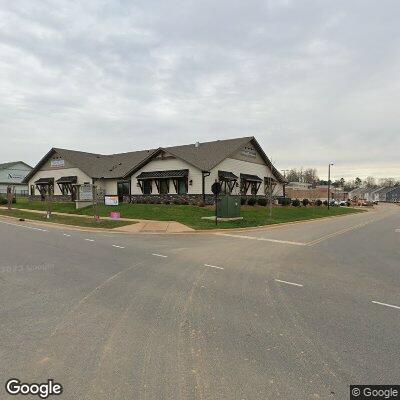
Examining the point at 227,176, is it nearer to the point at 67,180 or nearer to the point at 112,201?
the point at 112,201

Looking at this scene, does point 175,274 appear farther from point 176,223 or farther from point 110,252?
point 176,223

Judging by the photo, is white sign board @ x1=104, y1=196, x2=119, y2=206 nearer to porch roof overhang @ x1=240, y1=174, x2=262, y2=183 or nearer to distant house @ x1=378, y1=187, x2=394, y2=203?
porch roof overhang @ x1=240, y1=174, x2=262, y2=183

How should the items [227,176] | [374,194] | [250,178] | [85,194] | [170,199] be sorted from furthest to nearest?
[374,194], [250,178], [170,199], [85,194], [227,176]

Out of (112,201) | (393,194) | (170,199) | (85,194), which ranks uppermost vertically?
(85,194)

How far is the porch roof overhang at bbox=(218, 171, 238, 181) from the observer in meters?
32.7

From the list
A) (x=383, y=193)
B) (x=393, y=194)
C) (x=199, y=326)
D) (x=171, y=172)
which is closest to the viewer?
(x=199, y=326)

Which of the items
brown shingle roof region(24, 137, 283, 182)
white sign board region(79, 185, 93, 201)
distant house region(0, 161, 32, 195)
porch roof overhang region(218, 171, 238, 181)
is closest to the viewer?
porch roof overhang region(218, 171, 238, 181)

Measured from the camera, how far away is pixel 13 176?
8019 centimetres

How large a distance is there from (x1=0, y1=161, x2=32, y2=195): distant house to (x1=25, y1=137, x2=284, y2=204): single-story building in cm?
3804

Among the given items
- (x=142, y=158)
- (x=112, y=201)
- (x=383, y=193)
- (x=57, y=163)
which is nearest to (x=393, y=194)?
(x=383, y=193)

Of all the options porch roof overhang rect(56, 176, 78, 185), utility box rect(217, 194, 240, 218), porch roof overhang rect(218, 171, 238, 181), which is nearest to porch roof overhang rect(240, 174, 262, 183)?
porch roof overhang rect(218, 171, 238, 181)

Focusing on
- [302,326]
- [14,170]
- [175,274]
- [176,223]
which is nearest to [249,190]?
[176,223]

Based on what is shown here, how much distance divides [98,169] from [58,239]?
29.0 meters

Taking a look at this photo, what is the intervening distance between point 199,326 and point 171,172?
29255 millimetres
